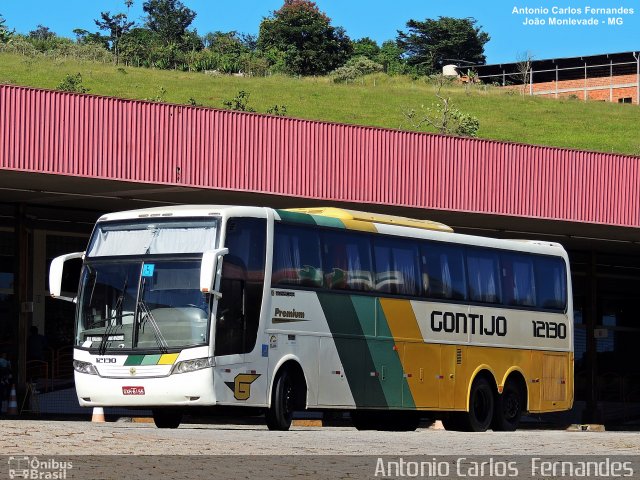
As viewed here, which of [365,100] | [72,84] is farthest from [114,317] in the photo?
[365,100]

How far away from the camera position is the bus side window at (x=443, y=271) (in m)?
23.6

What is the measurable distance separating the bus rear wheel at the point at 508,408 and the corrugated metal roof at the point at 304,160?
5801 millimetres

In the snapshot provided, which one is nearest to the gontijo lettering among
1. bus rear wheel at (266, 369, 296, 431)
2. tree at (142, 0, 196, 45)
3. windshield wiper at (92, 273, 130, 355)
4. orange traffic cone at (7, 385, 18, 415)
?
bus rear wheel at (266, 369, 296, 431)

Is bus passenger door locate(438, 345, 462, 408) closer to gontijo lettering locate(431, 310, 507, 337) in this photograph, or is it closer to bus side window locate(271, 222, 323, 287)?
gontijo lettering locate(431, 310, 507, 337)

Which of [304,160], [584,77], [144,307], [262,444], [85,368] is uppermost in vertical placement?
[584,77]

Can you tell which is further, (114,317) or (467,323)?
(467,323)

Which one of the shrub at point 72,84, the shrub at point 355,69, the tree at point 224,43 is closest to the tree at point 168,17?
the tree at point 224,43

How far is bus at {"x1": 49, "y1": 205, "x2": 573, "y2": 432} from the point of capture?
19.5 meters

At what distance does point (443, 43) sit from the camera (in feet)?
449

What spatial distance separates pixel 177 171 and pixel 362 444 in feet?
40.8

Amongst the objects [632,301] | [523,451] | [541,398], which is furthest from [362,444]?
[632,301]

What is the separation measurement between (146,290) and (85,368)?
4.86 feet

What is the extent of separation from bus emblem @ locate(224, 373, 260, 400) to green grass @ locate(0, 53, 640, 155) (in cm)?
6850

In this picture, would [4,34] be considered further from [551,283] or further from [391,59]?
[551,283]
